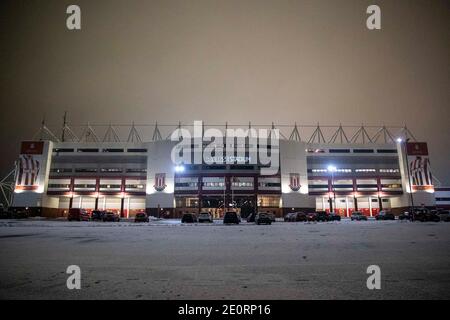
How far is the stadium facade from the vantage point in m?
80.2

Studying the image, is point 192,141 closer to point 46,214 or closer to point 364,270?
point 46,214

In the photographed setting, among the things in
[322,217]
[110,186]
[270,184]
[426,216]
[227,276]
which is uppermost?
[270,184]

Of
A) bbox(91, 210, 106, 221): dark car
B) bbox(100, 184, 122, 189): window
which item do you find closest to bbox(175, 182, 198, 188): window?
bbox(100, 184, 122, 189): window

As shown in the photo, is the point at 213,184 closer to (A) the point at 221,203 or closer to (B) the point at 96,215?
(A) the point at 221,203

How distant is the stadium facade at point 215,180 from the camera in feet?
263

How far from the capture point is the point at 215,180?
81.2 m

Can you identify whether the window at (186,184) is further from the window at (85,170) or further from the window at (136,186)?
the window at (85,170)

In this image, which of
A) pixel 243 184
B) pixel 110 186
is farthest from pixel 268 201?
pixel 110 186

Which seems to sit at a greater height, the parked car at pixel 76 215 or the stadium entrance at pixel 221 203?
the stadium entrance at pixel 221 203

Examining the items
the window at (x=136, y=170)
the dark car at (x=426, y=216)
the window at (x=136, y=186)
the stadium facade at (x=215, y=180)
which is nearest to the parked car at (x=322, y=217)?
the dark car at (x=426, y=216)
